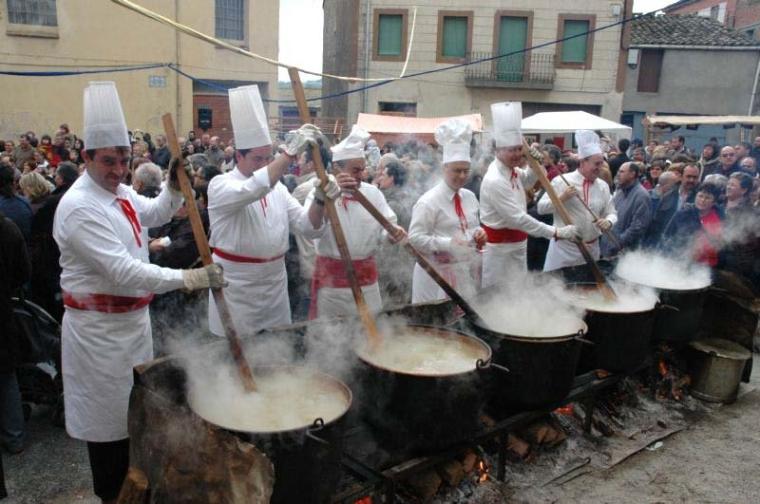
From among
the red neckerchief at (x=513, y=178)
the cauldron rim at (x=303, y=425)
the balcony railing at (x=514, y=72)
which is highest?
the balcony railing at (x=514, y=72)

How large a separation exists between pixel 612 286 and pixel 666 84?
Result: 25.5 m

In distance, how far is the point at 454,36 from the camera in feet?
72.8

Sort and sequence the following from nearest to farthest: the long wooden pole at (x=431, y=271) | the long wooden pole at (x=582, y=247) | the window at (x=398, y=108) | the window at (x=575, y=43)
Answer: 1. the long wooden pole at (x=431, y=271)
2. the long wooden pole at (x=582, y=247)
3. the window at (x=575, y=43)
4. the window at (x=398, y=108)

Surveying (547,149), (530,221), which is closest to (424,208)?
(530,221)

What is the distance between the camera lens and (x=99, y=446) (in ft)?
9.38

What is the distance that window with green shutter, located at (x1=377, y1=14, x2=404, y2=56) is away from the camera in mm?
22172

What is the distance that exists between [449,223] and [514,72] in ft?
63.9

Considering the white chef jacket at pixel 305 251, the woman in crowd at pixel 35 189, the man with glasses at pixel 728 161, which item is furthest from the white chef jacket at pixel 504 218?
the man with glasses at pixel 728 161

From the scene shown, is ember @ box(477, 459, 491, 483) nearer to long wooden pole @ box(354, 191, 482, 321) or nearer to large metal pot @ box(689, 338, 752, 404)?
long wooden pole @ box(354, 191, 482, 321)

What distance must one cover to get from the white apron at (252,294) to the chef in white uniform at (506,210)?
1696 millimetres

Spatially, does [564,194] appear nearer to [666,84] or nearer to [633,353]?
[633,353]

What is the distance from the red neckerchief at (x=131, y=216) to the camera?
284cm

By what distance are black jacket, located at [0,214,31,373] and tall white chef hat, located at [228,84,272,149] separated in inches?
62.7

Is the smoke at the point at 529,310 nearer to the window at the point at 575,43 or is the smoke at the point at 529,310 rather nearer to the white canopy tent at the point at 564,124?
the white canopy tent at the point at 564,124
